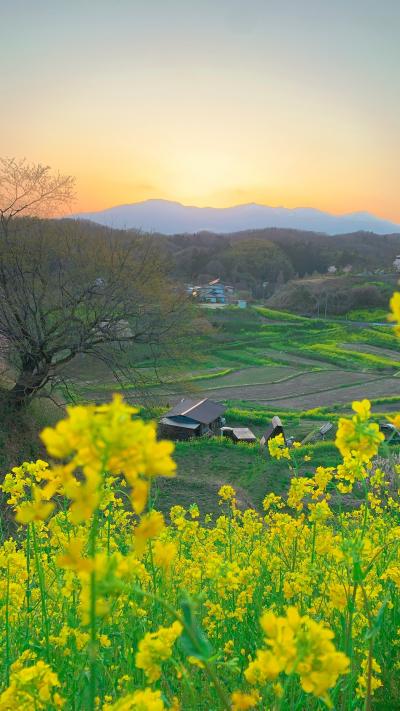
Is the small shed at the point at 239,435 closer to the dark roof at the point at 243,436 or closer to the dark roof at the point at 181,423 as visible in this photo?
the dark roof at the point at 243,436

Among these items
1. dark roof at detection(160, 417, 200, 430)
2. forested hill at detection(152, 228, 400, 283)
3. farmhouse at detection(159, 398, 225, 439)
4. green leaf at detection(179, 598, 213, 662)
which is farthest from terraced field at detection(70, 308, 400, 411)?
forested hill at detection(152, 228, 400, 283)

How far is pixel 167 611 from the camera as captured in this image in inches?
98.0

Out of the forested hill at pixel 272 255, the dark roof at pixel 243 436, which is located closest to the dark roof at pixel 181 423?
the dark roof at pixel 243 436

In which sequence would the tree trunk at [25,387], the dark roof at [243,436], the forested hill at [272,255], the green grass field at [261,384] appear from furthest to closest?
1. the forested hill at [272,255]
2. the dark roof at [243,436]
3. the green grass field at [261,384]
4. the tree trunk at [25,387]

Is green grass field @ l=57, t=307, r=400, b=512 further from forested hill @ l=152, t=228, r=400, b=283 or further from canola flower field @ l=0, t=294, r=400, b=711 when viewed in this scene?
forested hill @ l=152, t=228, r=400, b=283

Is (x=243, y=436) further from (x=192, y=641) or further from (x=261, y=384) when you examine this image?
(x=192, y=641)

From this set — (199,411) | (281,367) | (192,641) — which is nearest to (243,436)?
(199,411)

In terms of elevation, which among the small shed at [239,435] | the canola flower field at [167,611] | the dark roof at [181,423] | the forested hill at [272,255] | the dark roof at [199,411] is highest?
the forested hill at [272,255]

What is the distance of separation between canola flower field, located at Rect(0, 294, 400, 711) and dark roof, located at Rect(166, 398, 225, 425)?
20.3 metres

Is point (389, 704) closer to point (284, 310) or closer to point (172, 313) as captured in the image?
point (172, 313)

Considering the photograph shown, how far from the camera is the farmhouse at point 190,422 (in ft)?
84.7

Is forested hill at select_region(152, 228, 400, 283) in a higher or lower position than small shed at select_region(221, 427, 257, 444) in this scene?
higher

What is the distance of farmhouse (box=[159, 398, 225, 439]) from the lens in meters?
25.8

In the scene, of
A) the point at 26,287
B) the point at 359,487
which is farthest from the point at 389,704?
the point at 26,287
